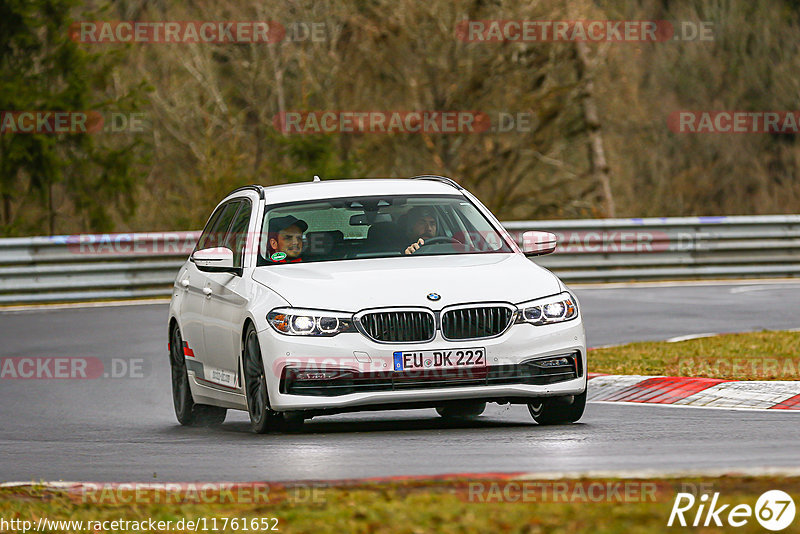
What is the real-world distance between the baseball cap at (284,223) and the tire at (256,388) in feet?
3.52

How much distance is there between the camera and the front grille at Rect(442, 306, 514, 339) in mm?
9758

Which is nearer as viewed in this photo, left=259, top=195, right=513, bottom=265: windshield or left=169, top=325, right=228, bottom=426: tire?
left=259, top=195, right=513, bottom=265: windshield

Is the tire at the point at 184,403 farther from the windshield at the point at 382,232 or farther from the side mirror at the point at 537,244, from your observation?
the side mirror at the point at 537,244

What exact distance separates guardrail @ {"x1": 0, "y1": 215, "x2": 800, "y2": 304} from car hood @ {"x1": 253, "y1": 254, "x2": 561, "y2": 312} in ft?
46.5

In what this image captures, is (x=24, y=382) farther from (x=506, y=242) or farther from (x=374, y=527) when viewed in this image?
(x=374, y=527)

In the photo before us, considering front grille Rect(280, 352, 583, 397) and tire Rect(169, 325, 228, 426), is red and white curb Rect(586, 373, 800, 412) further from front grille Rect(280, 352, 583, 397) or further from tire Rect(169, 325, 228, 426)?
tire Rect(169, 325, 228, 426)

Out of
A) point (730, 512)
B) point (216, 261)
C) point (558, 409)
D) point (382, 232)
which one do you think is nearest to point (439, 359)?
point (558, 409)

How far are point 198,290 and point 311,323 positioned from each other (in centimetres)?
216

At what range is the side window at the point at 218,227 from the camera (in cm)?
1215

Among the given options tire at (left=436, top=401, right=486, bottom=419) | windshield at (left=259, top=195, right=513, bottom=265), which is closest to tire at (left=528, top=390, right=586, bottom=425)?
tire at (left=436, top=401, right=486, bottom=419)

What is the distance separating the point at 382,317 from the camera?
973 cm

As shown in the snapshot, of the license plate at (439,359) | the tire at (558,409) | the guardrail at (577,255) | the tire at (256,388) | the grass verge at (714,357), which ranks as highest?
the license plate at (439,359)

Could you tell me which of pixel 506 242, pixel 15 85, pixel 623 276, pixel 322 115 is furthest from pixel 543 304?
pixel 322 115

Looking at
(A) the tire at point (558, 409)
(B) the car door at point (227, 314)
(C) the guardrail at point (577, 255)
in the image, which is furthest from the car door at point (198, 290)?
(C) the guardrail at point (577, 255)
